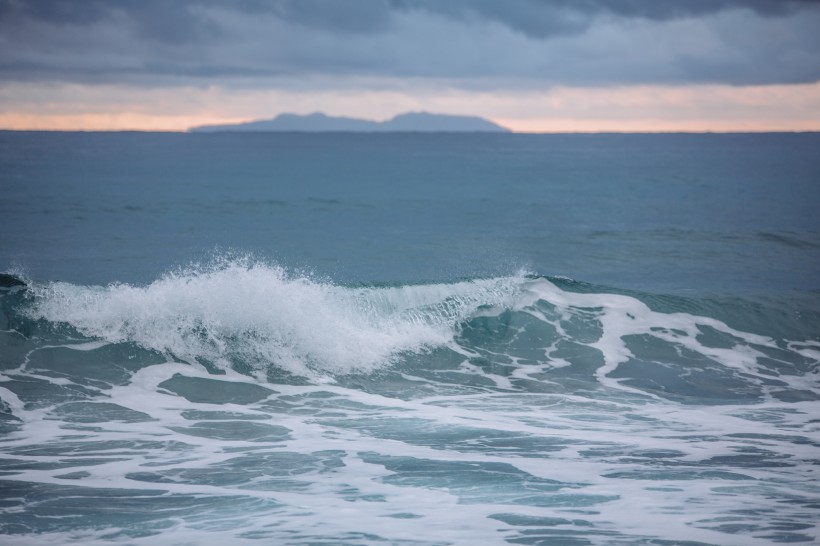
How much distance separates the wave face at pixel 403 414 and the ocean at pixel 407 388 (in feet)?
0.16

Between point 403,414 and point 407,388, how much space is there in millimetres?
1666

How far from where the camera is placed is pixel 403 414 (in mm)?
13133

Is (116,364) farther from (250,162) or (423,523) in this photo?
(250,162)

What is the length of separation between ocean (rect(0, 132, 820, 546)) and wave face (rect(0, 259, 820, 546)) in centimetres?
5

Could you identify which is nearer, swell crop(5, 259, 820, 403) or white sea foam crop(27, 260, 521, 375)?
swell crop(5, 259, 820, 403)

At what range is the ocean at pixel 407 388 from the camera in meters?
8.81

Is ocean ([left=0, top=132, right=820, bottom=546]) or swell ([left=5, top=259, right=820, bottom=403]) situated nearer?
ocean ([left=0, top=132, right=820, bottom=546])

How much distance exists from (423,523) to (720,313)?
13217 mm

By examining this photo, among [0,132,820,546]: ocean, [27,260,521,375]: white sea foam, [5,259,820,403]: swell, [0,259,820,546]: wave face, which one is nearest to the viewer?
[0,259,820,546]: wave face

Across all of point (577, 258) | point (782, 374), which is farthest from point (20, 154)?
point (782, 374)

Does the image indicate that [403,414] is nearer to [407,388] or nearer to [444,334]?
[407,388]

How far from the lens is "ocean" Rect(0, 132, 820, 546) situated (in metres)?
8.81

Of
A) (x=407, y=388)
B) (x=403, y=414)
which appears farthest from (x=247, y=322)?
(x=403, y=414)

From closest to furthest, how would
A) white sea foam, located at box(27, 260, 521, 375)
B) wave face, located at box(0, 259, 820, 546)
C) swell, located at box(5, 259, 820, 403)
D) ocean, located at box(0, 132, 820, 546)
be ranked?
wave face, located at box(0, 259, 820, 546)
ocean, located at box(0, 132, 820, 546)
swell, located at box(5, 259, 820, 403)
white sea foam, located at box(27, 260, 521, 375)
